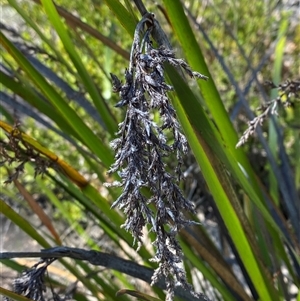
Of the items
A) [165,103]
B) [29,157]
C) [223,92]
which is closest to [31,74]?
[29,157]

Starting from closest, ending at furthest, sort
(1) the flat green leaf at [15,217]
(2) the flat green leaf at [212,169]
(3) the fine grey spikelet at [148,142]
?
(3) the fine grey spikelet at [148,142] → (2) the flat green leaf at [212,169] → (1) the flat green leaf at [15,217]

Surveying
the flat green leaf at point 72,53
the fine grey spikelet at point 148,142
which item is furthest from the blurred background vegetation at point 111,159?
the fine grey spikelet at point 148,142

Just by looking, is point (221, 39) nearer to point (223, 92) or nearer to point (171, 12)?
point (223, 92)

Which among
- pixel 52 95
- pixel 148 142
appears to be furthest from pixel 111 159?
pixel 148 142

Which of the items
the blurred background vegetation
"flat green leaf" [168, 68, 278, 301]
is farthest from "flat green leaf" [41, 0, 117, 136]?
"flat green leaf" [168, 68, 278, 301]

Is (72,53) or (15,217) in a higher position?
(72,53)

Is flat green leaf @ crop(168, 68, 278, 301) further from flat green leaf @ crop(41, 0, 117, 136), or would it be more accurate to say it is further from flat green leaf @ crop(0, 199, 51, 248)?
flat green leaf @ crop(0, 199, 51, 248)

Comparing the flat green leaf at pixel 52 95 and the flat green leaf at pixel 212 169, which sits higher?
the flat green leaf at pixel 52 95

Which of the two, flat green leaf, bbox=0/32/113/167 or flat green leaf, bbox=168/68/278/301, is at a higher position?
flat green leaf, bbox=0/32/113/167

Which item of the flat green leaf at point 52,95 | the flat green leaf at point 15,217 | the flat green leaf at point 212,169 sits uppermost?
the flat green leaf at point 52,95

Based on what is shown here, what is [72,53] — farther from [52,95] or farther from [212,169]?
[212,169]

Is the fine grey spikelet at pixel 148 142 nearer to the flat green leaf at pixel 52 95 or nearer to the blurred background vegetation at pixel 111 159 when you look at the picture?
the blurred background vegetation at pixel 111 159
